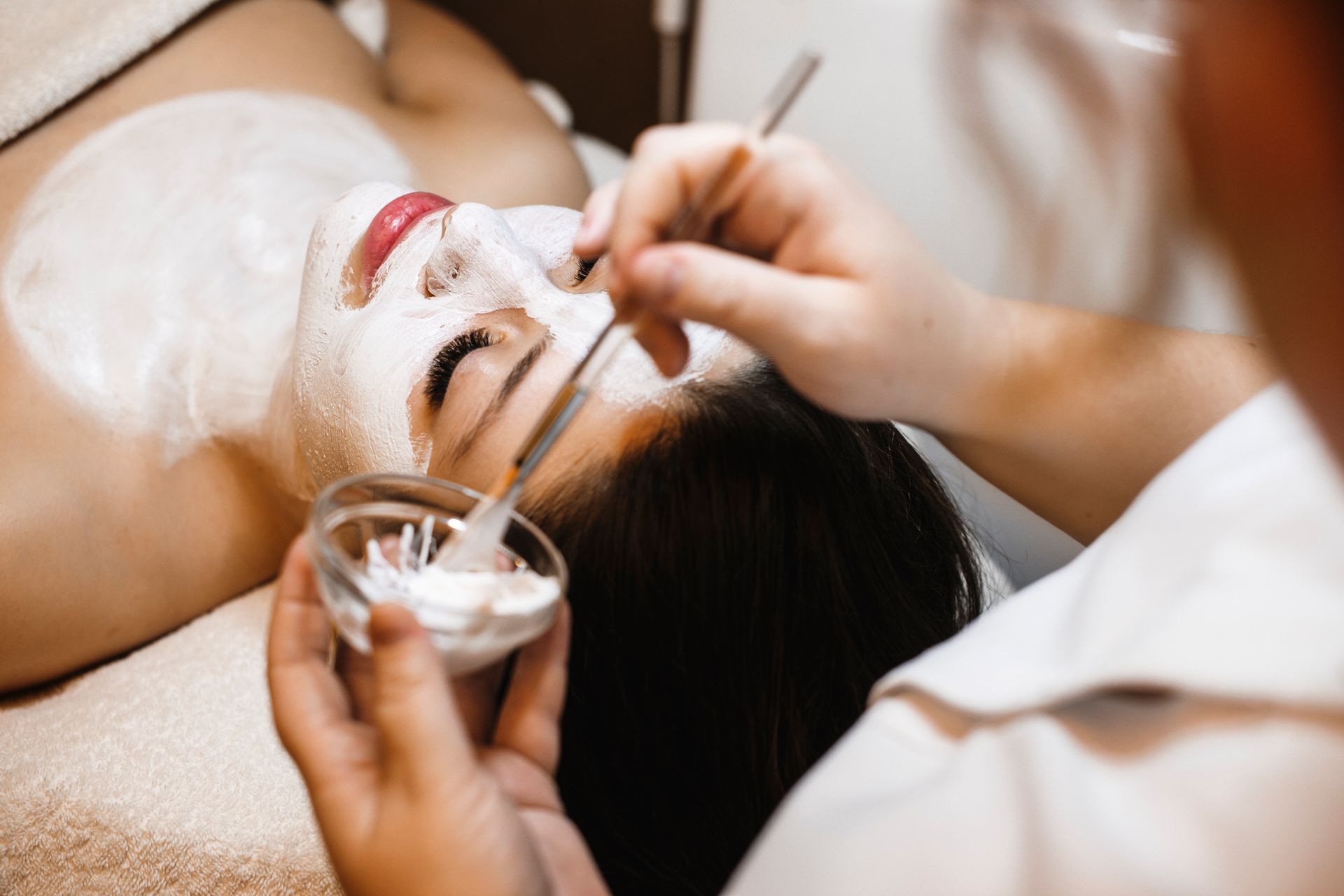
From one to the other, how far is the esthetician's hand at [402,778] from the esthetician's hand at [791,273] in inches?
8.1

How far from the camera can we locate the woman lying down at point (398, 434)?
685 mm

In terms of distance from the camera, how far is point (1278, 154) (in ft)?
0.75

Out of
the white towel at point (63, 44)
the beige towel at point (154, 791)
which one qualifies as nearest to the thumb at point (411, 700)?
the beige towel at point (154, 791)

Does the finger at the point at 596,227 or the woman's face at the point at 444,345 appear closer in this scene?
the finger at the point at 596,227

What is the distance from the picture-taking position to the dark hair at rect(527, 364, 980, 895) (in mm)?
680

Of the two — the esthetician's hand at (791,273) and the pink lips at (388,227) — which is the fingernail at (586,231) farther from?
the pink lips at (388,227)

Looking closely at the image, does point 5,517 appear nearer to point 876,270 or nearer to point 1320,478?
point 876,270

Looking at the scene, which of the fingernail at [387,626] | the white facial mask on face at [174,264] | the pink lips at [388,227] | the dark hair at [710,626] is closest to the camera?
the fingernail at [387,626]

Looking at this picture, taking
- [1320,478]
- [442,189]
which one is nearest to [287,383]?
[442,189]

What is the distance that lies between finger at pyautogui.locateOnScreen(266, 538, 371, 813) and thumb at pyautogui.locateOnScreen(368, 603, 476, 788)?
0.18ft

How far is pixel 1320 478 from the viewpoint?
536 millimetres

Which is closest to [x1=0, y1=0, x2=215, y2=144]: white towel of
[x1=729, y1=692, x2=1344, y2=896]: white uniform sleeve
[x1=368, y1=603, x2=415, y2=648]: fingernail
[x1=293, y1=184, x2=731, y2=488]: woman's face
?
[x1=293, y1=184, x2=731, y2=488]: woman's face

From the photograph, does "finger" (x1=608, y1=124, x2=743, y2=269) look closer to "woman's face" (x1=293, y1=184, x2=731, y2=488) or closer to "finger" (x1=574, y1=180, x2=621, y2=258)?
"finger" (x1=574, y1=180, x2=621, y2=258)

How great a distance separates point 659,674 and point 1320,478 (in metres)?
0.47
